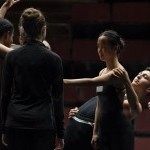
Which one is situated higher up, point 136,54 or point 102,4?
point 102,4

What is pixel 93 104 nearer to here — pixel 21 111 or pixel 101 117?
pixel 101 117

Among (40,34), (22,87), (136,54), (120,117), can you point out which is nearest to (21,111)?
(22,87)

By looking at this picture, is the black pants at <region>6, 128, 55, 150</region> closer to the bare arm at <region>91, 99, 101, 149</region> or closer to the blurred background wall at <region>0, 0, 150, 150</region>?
the bare arm at <region>91, 99, 101, 149</region>

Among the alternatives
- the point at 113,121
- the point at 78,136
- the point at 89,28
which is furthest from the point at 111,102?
the point at 89,28

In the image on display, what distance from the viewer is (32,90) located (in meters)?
2.14

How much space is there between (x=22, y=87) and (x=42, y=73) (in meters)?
0.10

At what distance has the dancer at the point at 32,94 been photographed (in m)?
2.14

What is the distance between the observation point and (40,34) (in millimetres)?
2197

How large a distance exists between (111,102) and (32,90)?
0.41m

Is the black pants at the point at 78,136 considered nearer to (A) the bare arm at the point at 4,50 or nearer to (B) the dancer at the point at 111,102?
(B) the dancer at the point at 111,102

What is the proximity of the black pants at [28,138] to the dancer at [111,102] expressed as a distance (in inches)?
11.8

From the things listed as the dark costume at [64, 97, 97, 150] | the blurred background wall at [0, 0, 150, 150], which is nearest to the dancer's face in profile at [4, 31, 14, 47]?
the dark costume at [64, 97, 97, 150]

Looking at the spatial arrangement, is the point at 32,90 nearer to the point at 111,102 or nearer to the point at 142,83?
the point at 111,102

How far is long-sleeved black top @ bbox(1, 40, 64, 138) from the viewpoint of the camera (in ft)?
7.02
